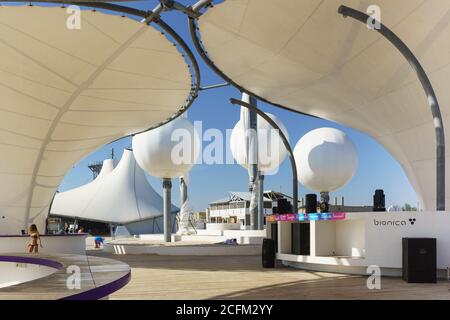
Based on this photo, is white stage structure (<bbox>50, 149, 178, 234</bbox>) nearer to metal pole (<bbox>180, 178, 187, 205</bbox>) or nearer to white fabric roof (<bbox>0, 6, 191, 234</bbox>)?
metal pole (<bbox>180, 178, 187, 205</bbox>)

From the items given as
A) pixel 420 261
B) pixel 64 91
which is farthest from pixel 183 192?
pixel 420 261

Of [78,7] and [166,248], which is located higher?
[78,7]

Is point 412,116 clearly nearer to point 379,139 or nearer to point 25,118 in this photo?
point 379,139

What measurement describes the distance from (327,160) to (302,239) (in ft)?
71.5

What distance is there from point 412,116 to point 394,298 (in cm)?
1189

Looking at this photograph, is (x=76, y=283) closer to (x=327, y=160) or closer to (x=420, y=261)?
(x=420, y=261)

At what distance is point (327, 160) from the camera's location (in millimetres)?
36781

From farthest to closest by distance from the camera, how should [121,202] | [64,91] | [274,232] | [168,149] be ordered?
[121,202] → [168,149] → [64,91] → [274,232]

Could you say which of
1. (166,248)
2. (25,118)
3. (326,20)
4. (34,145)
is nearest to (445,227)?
(326,20)

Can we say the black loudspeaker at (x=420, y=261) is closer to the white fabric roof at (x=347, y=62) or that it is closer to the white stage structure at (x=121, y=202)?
the white fabric roof at (x=347, y=62)

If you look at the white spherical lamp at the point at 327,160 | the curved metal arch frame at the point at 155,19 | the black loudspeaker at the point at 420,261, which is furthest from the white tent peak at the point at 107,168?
the black loudspeaker at the point at 420,261

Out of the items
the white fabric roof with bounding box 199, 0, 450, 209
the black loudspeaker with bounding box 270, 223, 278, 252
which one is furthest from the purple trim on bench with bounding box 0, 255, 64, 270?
the white fabric roof with bounding box 199, 0, 450, 209

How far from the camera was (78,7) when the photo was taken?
47.0 feet

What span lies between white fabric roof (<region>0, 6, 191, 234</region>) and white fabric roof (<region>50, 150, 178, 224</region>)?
3435 cm
